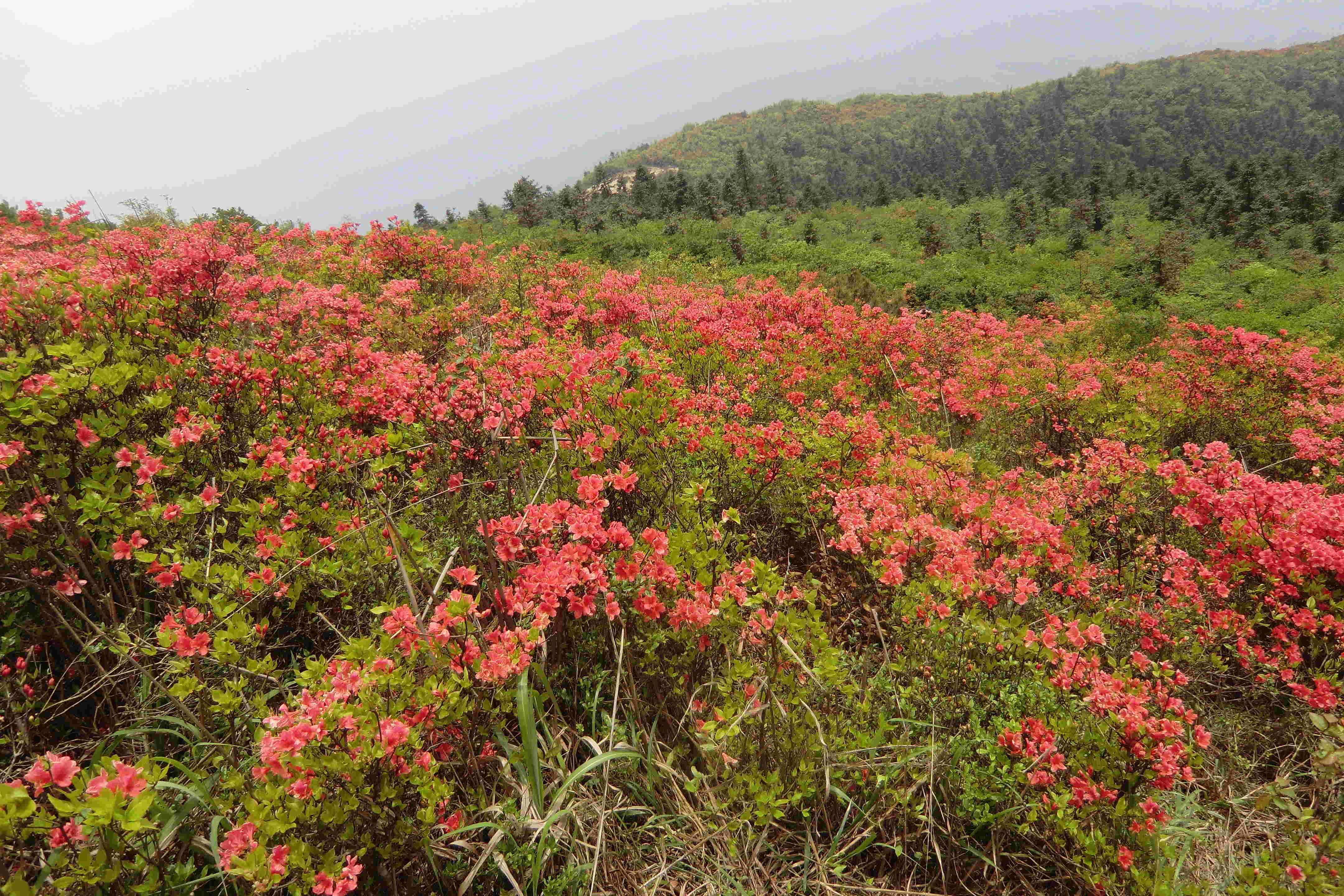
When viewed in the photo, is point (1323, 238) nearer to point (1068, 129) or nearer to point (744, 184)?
point (744, 184)

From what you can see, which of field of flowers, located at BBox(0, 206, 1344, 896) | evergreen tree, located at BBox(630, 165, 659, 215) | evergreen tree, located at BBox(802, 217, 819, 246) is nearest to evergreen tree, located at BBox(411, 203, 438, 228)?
evergreen tree, located at BBox(630, 165, 659, 215)

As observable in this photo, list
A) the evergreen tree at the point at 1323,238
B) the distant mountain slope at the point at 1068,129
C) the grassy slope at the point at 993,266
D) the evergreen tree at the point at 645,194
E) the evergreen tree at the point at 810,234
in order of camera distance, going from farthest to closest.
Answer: the distant mountain slope at the point at 1068,129, the evergreen tree at the point at 645,194, the evergreen tree at the point at 810,234, the evergreen tree at the point at 1323,238, the grassy slope at the point at 993,266

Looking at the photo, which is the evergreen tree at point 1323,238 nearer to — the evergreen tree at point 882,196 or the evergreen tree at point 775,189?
the evergreen tree at point 882,196

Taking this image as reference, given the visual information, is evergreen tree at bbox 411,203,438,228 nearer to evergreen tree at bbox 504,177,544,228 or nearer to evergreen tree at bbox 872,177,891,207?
evergreen tree at bbox 504,177,544,228

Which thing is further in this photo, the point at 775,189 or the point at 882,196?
the point at 775,189

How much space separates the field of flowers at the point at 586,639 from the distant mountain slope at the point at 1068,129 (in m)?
51.6

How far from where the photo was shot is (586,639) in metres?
3.05

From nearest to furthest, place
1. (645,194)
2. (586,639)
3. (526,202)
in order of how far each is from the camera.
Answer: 1. (586,639)
2. (526,202)
3. (645,194)

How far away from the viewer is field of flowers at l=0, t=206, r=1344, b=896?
2.09 metres

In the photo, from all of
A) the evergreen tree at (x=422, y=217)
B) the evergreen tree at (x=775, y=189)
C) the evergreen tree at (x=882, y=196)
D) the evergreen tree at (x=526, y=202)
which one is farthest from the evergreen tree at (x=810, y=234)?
the evergreen tree at (x=422, y=217)

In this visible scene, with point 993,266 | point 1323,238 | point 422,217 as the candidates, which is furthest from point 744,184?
point 1323,238

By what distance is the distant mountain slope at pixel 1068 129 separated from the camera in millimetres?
63656

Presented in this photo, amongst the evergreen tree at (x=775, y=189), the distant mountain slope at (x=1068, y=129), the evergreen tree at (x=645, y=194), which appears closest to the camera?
the evergreen tree at (x=645, y=194)

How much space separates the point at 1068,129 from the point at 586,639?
101965 mm
